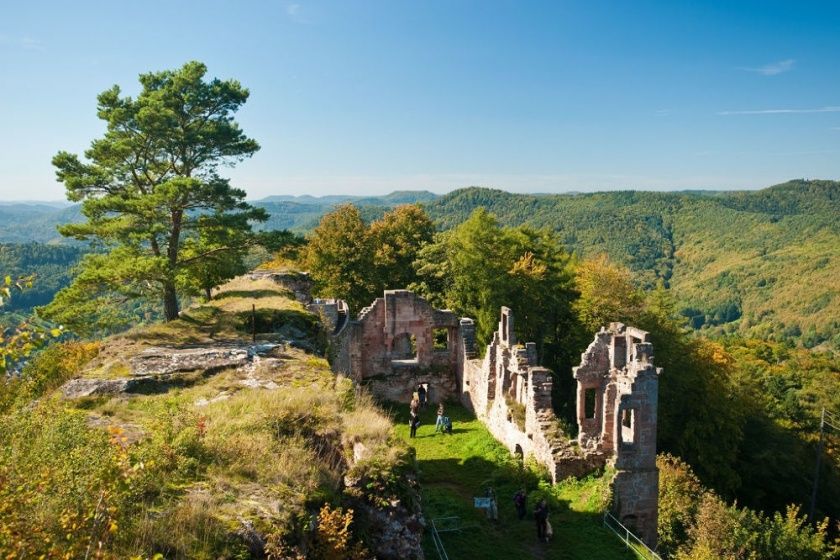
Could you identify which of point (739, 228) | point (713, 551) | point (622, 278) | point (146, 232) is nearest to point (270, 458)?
point (146, 232)

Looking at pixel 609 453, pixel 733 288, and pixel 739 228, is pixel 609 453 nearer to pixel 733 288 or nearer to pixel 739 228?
pixel 733 288

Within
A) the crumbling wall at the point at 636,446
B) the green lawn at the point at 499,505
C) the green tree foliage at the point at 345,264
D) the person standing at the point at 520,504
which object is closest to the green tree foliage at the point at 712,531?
the crumbling wall at the point at 636,446

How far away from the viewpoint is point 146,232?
15.4 metres

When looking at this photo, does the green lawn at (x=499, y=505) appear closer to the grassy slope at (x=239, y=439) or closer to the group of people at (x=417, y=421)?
the group of people at (x=417, y=421)

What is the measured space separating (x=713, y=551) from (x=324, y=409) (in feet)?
37.6

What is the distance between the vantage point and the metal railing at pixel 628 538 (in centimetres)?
1255

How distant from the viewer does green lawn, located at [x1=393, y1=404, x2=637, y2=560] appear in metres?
12.5

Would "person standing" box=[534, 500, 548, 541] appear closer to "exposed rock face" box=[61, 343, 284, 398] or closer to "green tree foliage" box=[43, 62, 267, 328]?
"exposed rock face" box=[61, 343, 284, 398]

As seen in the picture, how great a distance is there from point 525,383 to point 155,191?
11792mm

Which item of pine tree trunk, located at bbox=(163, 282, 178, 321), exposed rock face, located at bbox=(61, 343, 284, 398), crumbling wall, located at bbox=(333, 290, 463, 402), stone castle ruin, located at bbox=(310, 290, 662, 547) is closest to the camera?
exposed rock face, located at bbox=(61, 343, 284, 398)

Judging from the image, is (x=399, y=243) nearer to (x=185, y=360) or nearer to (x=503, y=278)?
(x=503, y=278)

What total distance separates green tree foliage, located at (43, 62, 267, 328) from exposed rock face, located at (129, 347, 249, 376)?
354cm

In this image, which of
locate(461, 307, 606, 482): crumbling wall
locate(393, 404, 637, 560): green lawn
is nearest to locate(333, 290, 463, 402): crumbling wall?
locate(461, 307, 606, 482): crumbling wall

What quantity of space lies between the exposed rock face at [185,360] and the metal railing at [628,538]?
9.20 meters
